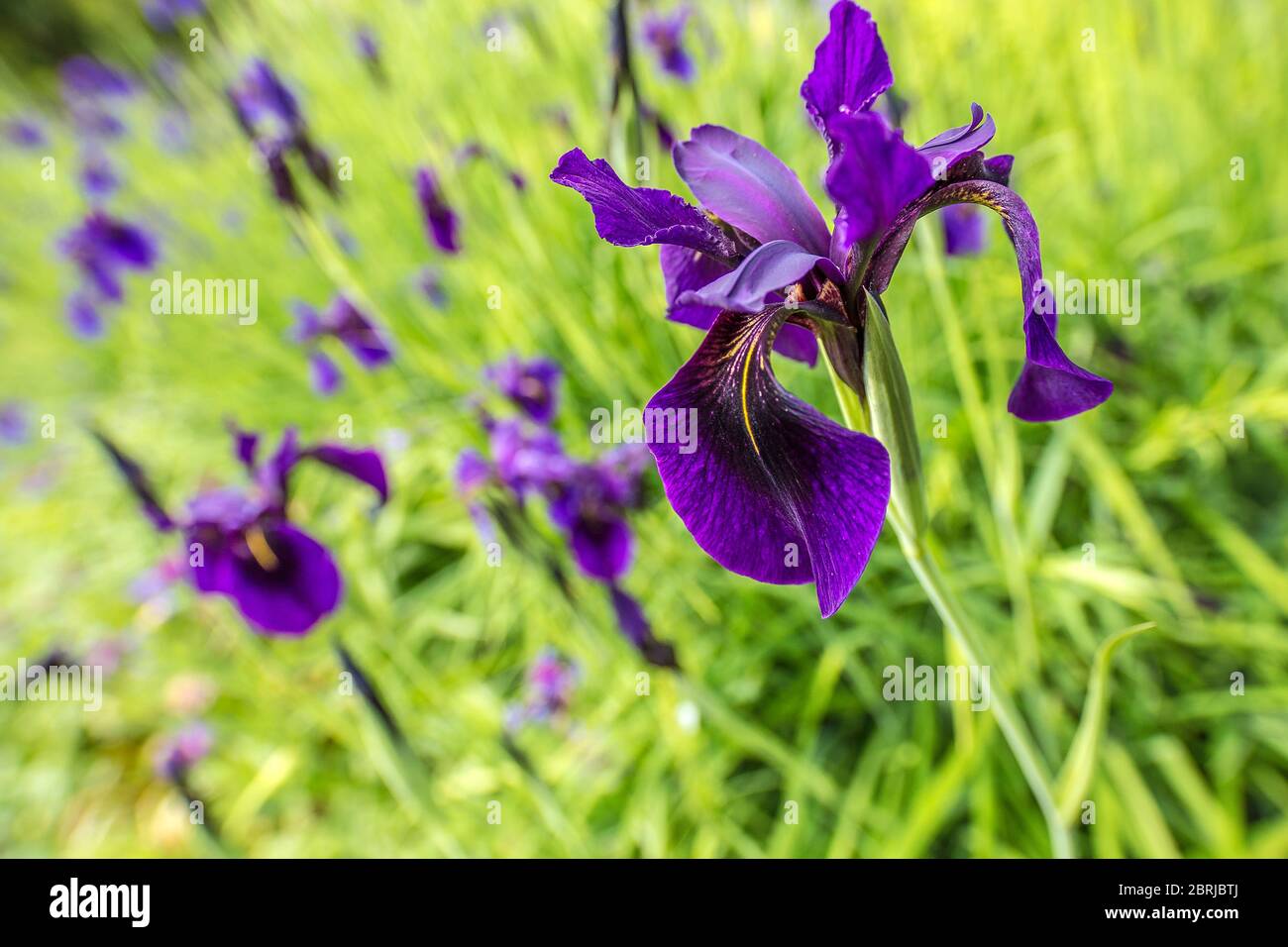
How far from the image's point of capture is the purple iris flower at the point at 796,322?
669 mm

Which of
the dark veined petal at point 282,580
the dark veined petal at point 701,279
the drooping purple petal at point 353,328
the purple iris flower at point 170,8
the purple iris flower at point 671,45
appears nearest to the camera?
the dark veined petal at point 701,279

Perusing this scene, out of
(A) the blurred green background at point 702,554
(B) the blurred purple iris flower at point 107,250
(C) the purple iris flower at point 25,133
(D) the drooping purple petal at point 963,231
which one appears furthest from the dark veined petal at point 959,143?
(C) the purple iris flower at point 25,133

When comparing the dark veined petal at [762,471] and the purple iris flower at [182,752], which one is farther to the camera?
the purple iris flower at [182,752]

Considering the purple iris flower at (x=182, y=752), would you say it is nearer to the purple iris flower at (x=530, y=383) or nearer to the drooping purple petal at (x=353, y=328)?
the drooping purple petal at (x=353, y=328)

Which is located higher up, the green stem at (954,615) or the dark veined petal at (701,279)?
the dark veined petal at (701,279)

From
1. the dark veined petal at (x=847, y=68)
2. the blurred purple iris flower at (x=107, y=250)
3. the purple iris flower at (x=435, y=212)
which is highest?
the blurred purple iris flower at (x=107, y=250)

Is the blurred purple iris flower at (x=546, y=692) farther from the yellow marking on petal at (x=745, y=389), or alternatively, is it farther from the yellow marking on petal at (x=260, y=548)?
the yellow marking on petal at (x=745, y=389)

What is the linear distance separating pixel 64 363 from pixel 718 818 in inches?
195

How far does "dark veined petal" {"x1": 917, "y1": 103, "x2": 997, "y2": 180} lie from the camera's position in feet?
2.31

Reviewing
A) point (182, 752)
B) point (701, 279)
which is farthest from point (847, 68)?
point (182, 752)

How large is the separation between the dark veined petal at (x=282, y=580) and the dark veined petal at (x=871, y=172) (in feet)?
3.71

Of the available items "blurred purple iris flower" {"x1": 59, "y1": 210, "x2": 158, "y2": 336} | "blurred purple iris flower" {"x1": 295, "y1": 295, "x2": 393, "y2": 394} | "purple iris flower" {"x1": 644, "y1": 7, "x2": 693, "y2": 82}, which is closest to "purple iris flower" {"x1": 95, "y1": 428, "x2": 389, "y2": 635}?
"blurred purple iris flower" {"x1": 295, "y1": 295, "x2": 393, "y2": 394}

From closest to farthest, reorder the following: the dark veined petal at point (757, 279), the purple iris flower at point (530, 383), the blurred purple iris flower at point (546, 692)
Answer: the dark veined petal at point (757, 279) < the purple iris flower at point (530, 383) < the blurred purple iris flower at point (546, 692)
